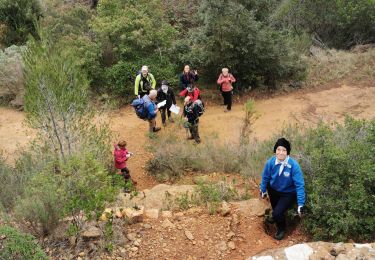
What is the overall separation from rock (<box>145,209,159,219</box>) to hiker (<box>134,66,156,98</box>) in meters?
4.46

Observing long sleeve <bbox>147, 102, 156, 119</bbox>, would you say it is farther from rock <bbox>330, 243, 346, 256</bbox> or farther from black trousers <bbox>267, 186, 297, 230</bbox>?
rock <bbox>330, 243, 346, 256</bbox>

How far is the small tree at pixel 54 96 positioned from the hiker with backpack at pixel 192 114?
99.6 inches

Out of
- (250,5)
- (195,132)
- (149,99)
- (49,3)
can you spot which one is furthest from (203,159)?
(49,3)

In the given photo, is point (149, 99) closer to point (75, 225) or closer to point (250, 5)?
point (75, 225)

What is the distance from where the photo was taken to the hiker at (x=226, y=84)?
1158 cm

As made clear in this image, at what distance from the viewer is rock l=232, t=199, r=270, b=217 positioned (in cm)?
656

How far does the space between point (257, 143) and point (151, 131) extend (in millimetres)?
2585

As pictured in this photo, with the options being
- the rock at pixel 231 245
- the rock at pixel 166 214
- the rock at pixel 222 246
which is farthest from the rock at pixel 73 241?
the rock at pixel 231 245

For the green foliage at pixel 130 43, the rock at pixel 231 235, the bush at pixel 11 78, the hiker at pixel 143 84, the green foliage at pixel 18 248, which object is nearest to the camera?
the green foliage at pixel 18 248

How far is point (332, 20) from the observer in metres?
15.3

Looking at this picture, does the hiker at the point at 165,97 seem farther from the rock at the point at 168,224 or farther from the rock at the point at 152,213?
the rock at the point at 168,224

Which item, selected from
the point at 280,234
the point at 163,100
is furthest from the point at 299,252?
the point at 163,100

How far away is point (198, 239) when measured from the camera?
595 centimetres

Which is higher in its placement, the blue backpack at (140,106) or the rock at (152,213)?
the blue backpack at (140,106)
